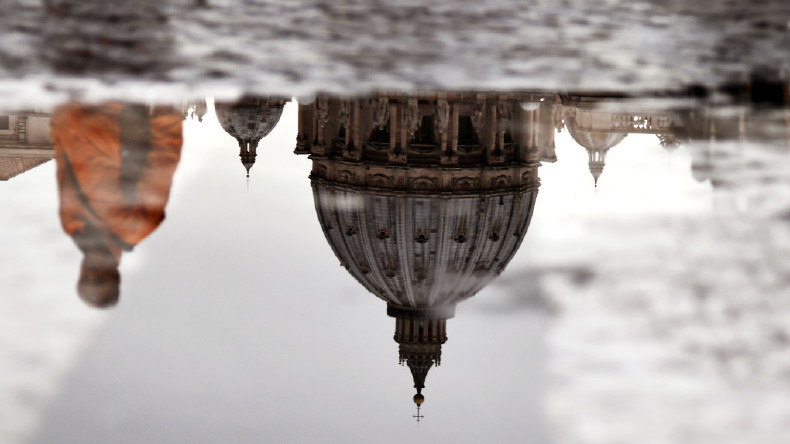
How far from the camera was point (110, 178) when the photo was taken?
534 cm

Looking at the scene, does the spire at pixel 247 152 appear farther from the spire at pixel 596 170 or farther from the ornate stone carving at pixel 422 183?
the ornate stone carving at pixel 422 183

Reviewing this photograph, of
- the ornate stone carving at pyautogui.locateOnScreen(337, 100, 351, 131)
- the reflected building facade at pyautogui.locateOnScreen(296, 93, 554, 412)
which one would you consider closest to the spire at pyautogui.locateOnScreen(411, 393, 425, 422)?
the reflected building facade at pyautogui.locateOnScreen(296, 93, 554, 412)

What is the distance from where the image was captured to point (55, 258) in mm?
4516

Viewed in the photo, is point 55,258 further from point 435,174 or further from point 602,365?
point 435,174

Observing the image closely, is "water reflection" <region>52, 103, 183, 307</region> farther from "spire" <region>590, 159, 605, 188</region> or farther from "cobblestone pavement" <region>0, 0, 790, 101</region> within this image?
"spire" <region>590, 159, 605, 188</region>

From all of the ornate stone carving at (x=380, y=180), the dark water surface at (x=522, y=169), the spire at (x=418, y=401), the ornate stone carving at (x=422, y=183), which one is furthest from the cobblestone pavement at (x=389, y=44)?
the ornate stone carving at (x=422, y=183)

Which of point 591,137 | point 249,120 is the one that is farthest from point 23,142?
point 591,137

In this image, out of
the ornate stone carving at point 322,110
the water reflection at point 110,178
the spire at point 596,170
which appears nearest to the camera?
the water reflection at point 110,178

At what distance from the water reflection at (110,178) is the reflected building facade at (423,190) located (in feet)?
2.06

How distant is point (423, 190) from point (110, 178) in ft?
55.7

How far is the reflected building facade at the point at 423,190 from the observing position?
20.1ft

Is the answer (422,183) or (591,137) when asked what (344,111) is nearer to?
(591,137)

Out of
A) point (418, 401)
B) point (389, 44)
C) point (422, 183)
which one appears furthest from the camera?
point (422, 183)

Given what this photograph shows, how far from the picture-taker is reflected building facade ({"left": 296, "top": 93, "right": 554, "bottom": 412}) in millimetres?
6125
